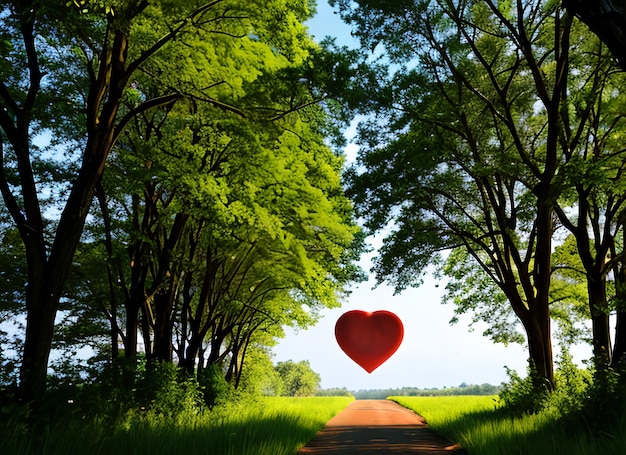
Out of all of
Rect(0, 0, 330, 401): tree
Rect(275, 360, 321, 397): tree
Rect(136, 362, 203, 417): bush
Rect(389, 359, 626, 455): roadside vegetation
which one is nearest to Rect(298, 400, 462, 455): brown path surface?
Rect(389, 359, 626, 455): roadside vegetation

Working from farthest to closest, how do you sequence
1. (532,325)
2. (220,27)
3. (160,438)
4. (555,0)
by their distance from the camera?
(532,325) < (555,0) < (220,27) < (160,438)

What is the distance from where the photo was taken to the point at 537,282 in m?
14.4

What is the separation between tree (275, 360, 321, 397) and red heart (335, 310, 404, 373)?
310 feet

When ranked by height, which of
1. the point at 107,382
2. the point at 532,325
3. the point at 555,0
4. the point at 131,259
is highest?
the point at 555,0

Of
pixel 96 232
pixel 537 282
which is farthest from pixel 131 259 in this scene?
pixel 537 282

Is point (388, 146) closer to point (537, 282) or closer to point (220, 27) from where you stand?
point (537, 282)

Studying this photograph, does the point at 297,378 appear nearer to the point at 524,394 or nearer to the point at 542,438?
the point at 524,394

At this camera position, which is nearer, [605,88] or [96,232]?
[605,88]

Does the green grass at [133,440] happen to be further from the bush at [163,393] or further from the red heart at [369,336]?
the red heart at [369,336]

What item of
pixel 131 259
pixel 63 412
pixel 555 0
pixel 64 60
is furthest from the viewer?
pixel 131 259

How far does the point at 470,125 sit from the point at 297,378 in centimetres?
10407

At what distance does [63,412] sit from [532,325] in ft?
40.4

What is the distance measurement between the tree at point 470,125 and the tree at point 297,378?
93479mm

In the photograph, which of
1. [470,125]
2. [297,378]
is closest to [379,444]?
[470,125]
